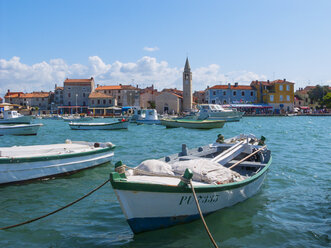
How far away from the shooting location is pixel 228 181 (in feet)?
24.8

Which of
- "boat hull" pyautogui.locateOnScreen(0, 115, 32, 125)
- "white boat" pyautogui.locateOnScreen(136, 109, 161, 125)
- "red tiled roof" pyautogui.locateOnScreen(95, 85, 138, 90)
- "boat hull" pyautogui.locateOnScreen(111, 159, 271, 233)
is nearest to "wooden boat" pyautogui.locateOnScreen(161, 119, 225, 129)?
"white boat" pyautogui.locateOnScreen(136, 109, 161, 125)

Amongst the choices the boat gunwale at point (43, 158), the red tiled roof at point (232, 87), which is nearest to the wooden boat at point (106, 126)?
the boat gunwale at point (43, 158)

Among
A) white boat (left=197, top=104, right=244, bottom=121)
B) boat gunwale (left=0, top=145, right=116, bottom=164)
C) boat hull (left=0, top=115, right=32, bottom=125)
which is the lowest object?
boat gunwale (left=0, top=145, right=116, bottom=164)

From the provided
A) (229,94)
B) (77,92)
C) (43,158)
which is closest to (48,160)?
(43,158)

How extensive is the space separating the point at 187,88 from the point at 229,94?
37.5 ft

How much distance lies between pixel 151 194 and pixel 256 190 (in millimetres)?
4453

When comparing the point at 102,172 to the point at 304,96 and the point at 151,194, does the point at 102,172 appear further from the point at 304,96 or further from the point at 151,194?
the point at 304,96

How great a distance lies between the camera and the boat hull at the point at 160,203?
5.90 metres

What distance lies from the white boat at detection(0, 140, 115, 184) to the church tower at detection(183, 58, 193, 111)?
75891mm

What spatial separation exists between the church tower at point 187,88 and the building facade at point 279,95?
18616 mm

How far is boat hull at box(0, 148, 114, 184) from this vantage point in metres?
10.3

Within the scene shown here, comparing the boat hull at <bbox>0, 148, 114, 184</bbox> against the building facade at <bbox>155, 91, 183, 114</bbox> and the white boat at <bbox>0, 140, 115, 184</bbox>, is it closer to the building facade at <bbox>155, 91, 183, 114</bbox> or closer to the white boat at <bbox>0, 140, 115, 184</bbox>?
the white boat at <bbox>0, 140, 115, 184</bbox>

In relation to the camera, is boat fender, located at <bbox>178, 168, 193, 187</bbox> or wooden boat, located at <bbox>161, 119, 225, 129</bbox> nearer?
boat fender, located at <bbox>178, 168, 193, 187</bbox>

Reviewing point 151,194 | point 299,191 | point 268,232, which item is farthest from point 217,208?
point 299,191
